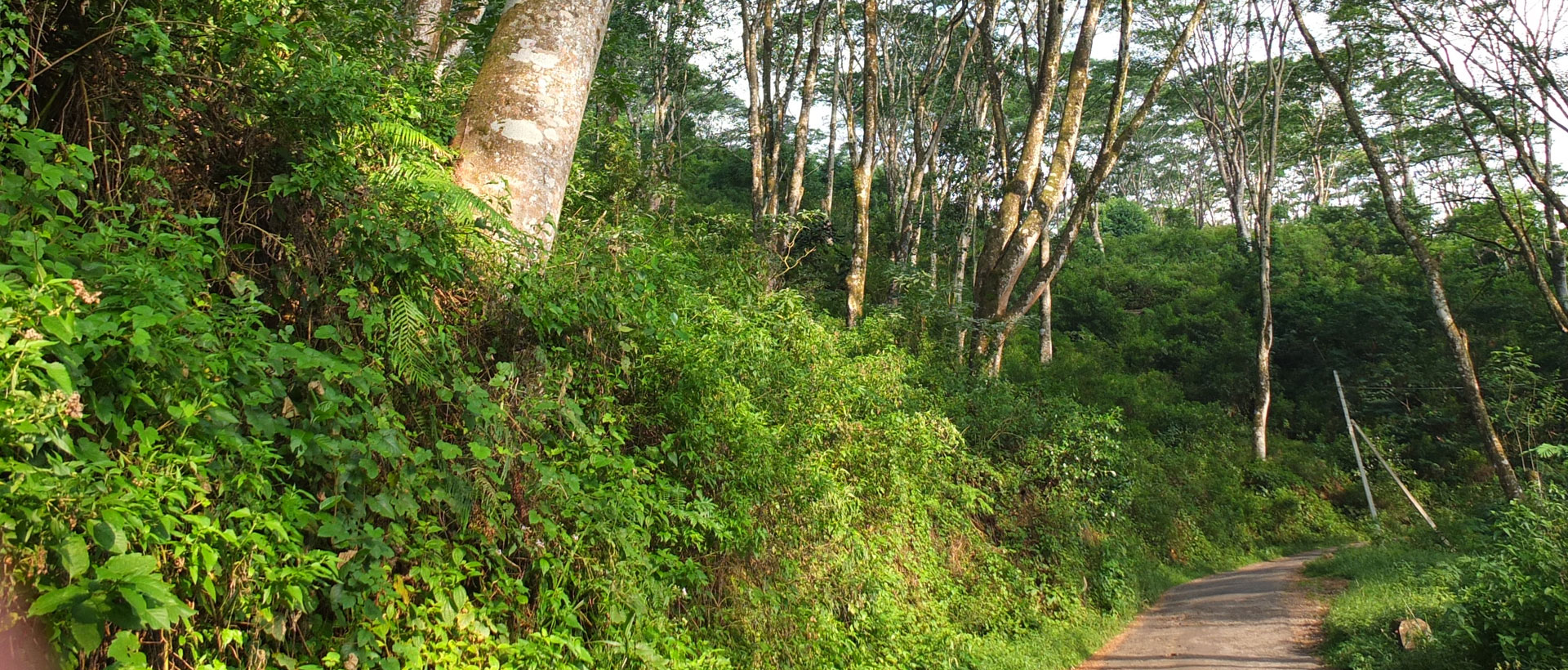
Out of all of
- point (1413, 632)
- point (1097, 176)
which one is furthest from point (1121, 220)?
point (1413, 632)

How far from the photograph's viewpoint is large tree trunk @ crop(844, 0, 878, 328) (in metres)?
10.8

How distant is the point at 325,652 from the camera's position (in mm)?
2553

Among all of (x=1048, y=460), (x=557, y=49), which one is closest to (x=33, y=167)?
(x=557, y=49)

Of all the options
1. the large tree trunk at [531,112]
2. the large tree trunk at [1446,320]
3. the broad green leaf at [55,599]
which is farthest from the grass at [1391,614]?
the broad green leaf at [55,599]

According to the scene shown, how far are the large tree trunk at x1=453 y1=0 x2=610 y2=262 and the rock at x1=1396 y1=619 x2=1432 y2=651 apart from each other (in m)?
6.91

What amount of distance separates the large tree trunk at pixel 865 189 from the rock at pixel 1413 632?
6.04m

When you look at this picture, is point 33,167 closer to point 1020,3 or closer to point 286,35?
point 286,35

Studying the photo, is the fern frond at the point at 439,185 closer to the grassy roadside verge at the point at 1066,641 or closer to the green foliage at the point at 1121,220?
the grassy roadside verge at the point at 1066,641

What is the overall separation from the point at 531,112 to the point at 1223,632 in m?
7.67

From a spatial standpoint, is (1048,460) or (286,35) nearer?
(286,35)

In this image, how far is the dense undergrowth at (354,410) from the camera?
203 cm

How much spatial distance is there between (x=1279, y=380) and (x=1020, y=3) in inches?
492

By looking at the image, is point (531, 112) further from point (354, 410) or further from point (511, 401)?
point (354, 410)

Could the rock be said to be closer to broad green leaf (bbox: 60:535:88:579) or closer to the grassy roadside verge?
the grassy roadside verge
